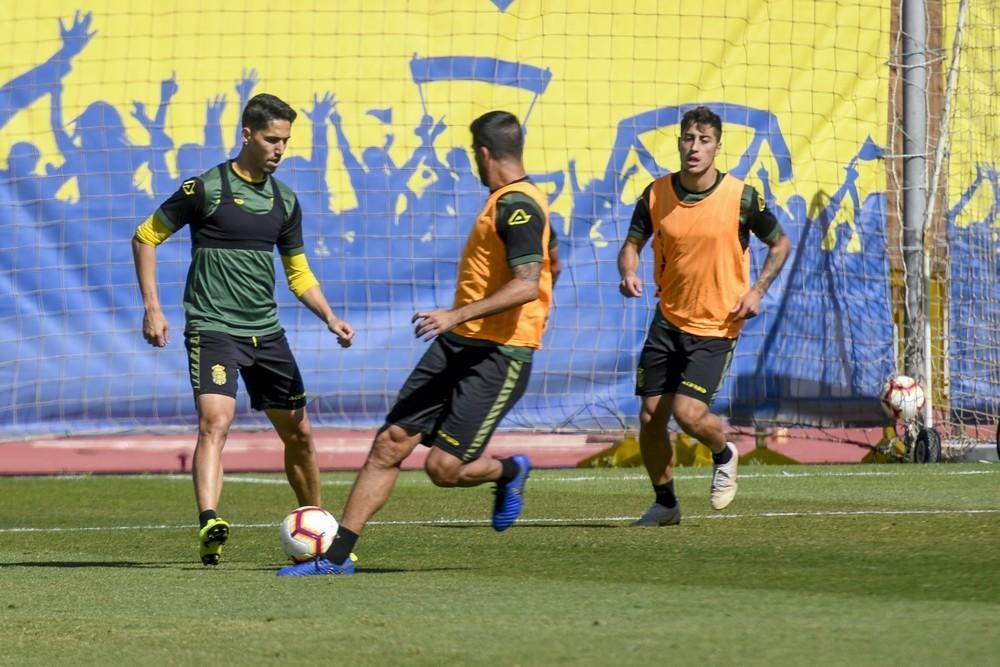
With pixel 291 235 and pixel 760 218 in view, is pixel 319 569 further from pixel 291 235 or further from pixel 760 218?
pixel 760 218

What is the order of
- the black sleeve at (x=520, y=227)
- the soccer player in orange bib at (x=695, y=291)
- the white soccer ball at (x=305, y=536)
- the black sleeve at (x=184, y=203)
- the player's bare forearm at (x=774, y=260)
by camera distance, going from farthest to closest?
the player's bare forearm at (x=774, y=260), the soccer player in orange bib at (x=695, y=291), the black sleeve at (x=184, y=203), the white soccer ball at (x=305, y=536), the black sleeve at (x=520, y=227)

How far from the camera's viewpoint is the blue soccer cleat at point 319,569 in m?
7.08

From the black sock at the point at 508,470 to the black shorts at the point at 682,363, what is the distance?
172cm

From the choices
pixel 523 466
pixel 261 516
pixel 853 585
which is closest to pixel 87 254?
pixel 261 516

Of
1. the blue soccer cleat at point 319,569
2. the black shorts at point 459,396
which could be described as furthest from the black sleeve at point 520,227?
the blue soccer cleat at point 319,569

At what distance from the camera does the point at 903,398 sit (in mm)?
14648

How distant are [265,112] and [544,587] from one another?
112 inches

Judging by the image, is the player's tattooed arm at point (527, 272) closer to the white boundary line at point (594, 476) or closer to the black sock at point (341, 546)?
the black sock at point (341, 546)

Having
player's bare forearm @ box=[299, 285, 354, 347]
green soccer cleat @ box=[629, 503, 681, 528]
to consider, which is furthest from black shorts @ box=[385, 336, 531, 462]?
green soccer cleat @ box=[629, 503, 681, 528]

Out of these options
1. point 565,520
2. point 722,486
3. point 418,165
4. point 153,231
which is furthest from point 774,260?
point 418,165

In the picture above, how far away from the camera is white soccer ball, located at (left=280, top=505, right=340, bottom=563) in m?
7.34

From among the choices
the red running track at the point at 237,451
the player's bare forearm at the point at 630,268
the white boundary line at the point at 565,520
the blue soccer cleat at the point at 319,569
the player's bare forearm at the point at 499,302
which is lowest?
the red running track at the point at 237,451

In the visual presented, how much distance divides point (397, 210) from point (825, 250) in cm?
374

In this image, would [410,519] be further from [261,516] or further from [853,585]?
[853,585]
